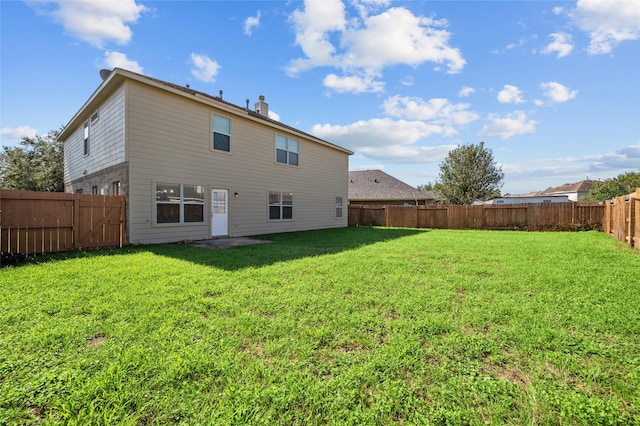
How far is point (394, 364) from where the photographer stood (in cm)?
229

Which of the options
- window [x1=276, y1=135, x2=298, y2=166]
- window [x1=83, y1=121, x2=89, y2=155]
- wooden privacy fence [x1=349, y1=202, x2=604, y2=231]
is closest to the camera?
window [x1=83, y1=121, x2=89, y2=155]

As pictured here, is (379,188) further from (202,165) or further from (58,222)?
(58,222)

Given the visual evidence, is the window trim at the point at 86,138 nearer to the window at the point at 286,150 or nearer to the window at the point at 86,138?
the window at the point at 86,138

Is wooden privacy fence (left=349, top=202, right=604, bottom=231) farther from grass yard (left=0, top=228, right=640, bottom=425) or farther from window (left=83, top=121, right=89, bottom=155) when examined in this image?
window (left=83, top=121, right=89, bottom=155)

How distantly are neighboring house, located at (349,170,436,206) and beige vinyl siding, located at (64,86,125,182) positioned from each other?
20.2 metres

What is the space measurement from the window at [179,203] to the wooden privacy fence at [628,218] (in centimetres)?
1296

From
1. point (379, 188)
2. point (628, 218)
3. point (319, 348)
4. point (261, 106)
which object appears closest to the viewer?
point (319, 348)

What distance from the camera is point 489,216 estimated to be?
15.8 meters

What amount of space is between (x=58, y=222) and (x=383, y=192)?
78.7ft

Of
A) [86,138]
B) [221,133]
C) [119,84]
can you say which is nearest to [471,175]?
[221,133]

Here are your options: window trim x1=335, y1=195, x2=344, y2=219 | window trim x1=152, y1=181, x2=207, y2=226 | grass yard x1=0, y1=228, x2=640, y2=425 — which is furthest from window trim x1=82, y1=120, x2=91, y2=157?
window trim x1=335, y1=195, x2=344, y2=219

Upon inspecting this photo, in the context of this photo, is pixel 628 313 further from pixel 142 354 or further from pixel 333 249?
pixel 333 249

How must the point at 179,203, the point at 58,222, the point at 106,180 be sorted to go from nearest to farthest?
the point at 58,222
the point at 179,203
the point at 106,180

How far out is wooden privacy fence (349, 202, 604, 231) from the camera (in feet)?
46.1
